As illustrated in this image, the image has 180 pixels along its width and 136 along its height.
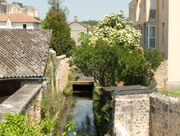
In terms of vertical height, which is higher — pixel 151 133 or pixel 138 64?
pixel 138 64

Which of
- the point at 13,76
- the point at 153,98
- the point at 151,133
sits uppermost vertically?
the point at 13,76

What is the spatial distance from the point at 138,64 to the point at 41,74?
850 cm

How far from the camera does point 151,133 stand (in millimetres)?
12078

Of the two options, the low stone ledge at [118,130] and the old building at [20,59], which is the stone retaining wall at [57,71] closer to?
the old building at [20,59]

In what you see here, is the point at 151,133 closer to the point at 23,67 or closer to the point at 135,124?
the point at 135,124

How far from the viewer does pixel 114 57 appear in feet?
53.4

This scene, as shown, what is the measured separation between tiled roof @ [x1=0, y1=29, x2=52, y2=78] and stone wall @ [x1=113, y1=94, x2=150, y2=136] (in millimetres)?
3508

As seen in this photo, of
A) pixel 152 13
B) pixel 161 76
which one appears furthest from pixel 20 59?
pixel 152 13

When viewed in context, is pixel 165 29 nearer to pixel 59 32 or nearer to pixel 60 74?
pixel 60 74

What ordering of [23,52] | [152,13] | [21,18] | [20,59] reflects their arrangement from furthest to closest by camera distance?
[21,18]
[152,13]
[23,52]
[20,59]

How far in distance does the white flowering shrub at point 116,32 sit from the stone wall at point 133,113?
8.97m

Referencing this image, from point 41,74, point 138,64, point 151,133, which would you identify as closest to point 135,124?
point 151,133

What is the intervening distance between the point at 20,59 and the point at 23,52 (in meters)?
0.82

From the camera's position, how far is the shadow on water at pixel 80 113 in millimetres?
16391
